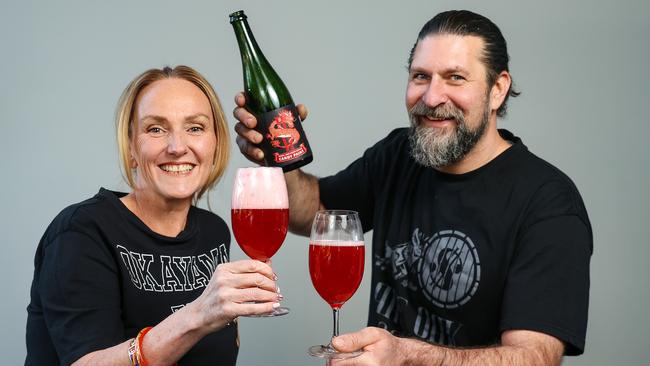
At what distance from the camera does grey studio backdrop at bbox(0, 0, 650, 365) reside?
298cm

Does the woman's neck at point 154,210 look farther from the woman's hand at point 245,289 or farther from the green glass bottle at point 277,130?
the woman's hand at point 245,289

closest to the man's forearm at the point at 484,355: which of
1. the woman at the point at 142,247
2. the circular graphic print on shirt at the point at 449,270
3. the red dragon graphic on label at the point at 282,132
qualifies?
the circular graphic print on shirt at the point at 449,270

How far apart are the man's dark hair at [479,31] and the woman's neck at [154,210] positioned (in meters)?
0.85

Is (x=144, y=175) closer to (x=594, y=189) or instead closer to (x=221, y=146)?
(x=221, y=146)

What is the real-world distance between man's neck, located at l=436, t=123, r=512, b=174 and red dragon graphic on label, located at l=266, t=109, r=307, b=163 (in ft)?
1.55

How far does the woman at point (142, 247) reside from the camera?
1.61 m

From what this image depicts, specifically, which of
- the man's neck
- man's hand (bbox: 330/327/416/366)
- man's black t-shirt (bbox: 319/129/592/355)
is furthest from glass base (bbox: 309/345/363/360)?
the man's neck

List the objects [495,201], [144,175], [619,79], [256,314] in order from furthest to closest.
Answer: [619,79] < [495,201] < [144,175] < [256,314]

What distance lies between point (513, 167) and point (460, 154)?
5.7 inches

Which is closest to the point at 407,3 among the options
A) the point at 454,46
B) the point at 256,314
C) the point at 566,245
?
the point at 454,46

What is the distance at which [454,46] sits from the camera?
6.67ft

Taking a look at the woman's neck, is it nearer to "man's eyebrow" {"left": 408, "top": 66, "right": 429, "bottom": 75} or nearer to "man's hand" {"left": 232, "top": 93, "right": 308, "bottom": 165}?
"man's hand" {"left": 232, "top": 93, "right": 308, "bottom": 165}

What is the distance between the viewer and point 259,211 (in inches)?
58.0

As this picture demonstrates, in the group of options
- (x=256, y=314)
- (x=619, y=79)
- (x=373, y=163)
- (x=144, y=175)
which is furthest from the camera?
(x=619, y=79)
